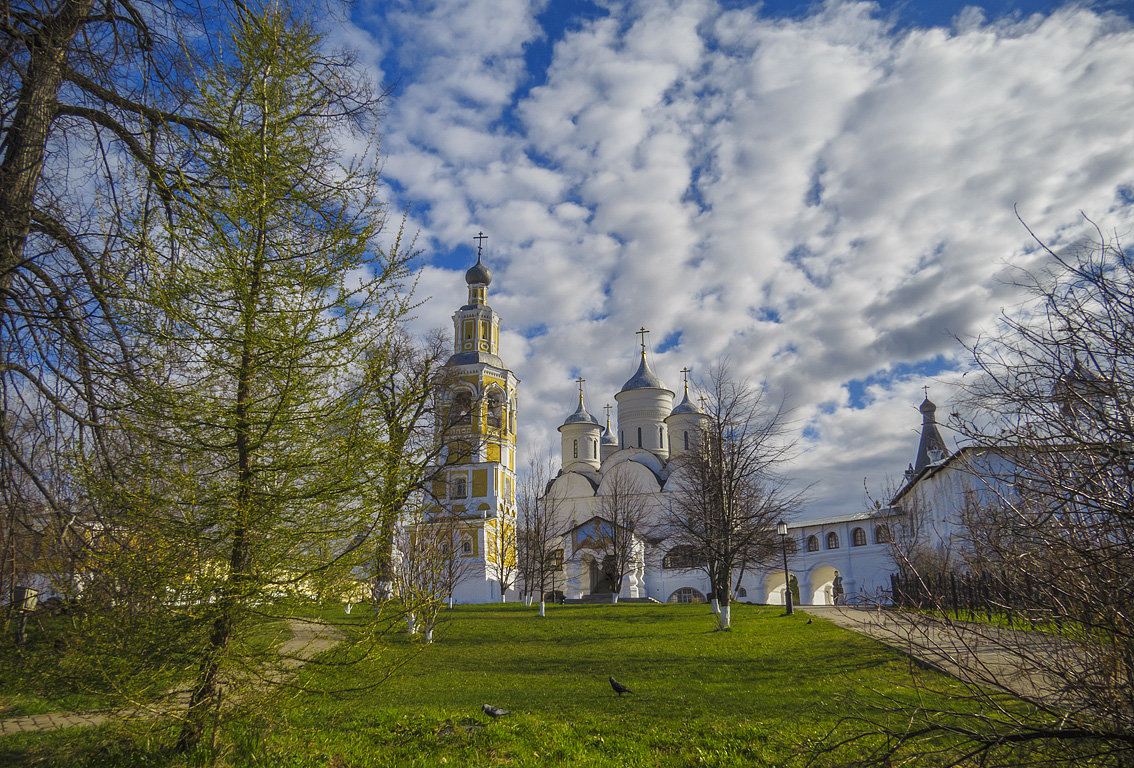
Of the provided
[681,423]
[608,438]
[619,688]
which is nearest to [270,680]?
[619,688]

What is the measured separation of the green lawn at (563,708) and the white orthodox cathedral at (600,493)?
40.6 ft

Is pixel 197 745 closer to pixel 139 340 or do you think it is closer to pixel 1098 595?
pixel 139 340

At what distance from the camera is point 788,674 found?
37.4 feet

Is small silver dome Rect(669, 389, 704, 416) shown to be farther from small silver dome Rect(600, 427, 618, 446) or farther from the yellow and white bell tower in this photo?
the yellow and white bell tower

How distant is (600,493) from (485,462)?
31.1ft

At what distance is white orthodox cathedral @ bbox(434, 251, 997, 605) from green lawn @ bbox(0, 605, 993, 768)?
12.4 m

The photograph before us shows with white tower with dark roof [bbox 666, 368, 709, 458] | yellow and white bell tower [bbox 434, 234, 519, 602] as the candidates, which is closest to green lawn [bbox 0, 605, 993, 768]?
yellow and white bell tower [bbox 434, 234, 519, 602]

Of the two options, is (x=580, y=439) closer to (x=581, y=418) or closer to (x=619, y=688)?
(x=581, y=418)

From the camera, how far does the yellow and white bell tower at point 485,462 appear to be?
32.5m

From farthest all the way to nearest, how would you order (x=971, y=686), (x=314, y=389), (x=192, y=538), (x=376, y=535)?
(x=376, y=535)
(x=314, y=389)
(x=192, y=538)
(x=971, y=686)

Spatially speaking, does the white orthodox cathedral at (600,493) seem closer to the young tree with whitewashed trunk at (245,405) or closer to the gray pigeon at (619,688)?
the gray pigeon at (619,688)

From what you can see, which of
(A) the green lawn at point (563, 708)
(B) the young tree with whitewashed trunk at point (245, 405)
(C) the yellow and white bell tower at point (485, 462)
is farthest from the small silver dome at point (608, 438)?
(B) the young tree with whitewashed trunk at point (245, 405)

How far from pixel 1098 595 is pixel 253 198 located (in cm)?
616

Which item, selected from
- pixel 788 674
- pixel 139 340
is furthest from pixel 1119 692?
pixel 788 674
